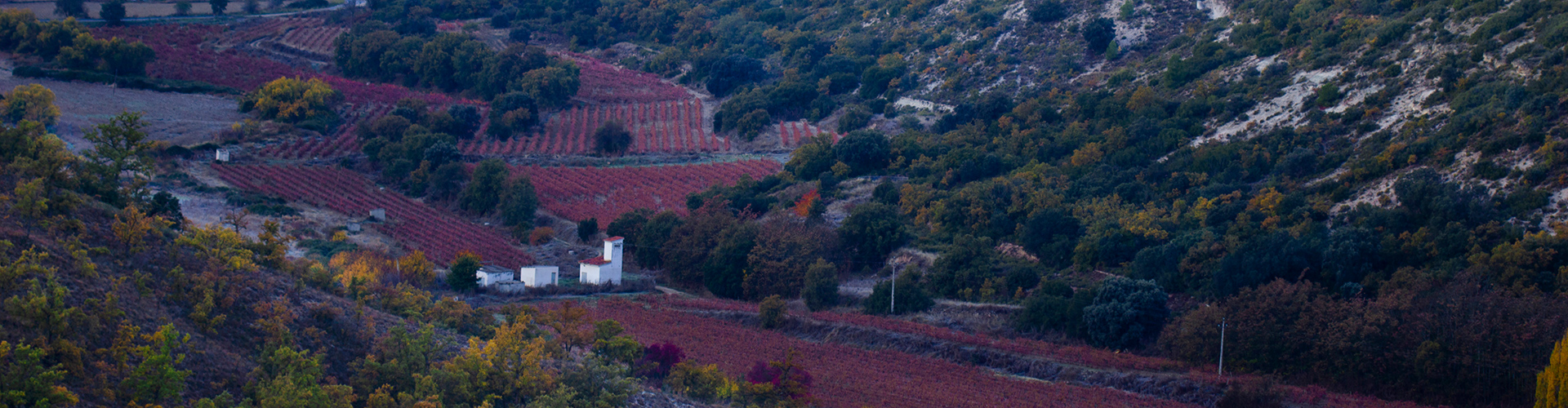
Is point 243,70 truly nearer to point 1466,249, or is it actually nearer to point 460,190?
point 460,190

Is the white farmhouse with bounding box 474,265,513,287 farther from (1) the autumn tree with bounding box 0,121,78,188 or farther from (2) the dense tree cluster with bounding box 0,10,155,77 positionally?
(2) the dense tree cluster with bounding box 0,10,155,77

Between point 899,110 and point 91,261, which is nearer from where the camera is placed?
point 91,261

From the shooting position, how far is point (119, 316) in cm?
1634

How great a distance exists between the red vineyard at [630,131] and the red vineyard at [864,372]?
29.0 metres

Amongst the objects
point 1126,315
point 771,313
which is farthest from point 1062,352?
point 771,313

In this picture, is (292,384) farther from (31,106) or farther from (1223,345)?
(31,106)

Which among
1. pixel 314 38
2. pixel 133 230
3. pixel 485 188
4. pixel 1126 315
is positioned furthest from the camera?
pixel 314 38

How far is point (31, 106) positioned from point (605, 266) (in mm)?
31544

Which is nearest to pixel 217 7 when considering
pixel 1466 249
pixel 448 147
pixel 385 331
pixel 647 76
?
pixel 647 76

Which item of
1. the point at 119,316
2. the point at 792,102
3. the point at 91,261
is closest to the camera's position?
the point at 119,316

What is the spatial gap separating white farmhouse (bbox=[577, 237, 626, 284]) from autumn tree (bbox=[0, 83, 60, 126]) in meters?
29.1

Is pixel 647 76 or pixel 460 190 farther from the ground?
pixel 647 76

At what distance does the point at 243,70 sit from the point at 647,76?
88.5 feet

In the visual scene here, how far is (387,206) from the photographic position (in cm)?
4762
